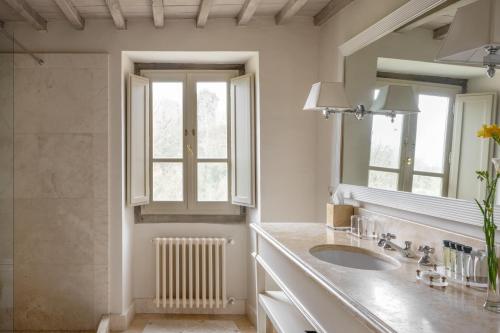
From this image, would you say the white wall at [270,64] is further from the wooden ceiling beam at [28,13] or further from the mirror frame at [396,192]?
the mirror frame at [396,192]

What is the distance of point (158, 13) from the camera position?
9.03 feet

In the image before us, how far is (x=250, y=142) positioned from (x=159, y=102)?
3.13 ft

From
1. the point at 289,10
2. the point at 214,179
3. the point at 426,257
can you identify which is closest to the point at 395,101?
the point at 426,257

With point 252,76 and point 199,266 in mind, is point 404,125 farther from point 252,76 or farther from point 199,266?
point 199,266

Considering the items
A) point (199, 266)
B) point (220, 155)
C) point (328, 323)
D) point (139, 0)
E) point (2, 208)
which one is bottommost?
point (199, 266)

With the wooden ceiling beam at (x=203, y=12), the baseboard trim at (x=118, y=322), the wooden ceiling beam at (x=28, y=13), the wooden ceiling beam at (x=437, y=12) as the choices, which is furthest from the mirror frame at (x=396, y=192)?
the wooden ceiling beam at (x=28, y=13)

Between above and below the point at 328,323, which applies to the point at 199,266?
below

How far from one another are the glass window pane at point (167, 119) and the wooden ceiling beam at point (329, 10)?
1.34 m

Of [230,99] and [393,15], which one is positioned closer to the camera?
[393,15]

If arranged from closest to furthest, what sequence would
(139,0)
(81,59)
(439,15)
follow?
(439,15) → (139,0) → (81,59)

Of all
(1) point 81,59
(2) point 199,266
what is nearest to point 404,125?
(2) point 199,266

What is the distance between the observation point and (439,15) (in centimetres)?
162

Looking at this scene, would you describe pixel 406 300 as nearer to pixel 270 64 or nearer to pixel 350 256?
pixel 350 256

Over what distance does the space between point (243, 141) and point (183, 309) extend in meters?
1.58
